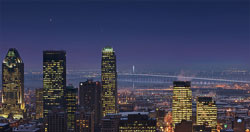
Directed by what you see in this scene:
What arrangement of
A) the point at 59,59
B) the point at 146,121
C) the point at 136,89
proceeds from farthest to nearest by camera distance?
the point at 136,89, the point at 59,59, the point at 146,121

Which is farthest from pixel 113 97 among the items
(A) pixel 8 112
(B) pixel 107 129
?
(B) pixel 107 129

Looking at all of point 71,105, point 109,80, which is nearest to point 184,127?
point 71,105

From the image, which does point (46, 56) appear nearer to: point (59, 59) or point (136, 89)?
point (59, 59)

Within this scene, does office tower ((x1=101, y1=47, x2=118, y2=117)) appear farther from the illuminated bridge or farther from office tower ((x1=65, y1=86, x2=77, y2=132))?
office tower ((x1=65, y1=86, x2=77, y2=132))

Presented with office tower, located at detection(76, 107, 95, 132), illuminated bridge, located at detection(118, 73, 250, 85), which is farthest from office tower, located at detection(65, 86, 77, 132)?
illuminated bridge, located at detection(118, 73, 250, 85)

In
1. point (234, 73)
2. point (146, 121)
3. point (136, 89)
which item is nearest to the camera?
point (146, 121)

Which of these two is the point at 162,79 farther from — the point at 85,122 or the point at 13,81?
the point at 85,122

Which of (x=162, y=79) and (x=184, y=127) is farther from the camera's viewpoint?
(x=162, y=79)
